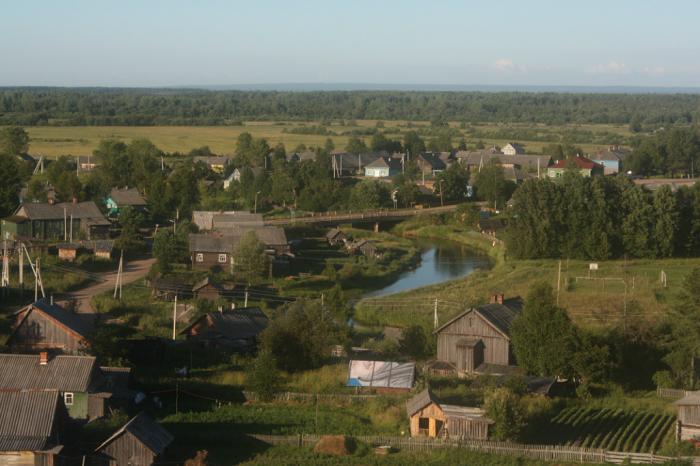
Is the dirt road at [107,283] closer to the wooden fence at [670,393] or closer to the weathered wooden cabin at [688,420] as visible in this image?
the wooden fence at [670,393]

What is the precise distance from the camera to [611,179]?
30.4 meters

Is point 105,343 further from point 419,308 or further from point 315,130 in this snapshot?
point 315,130

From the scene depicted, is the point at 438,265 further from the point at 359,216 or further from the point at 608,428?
the point at 608,428

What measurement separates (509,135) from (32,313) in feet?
186

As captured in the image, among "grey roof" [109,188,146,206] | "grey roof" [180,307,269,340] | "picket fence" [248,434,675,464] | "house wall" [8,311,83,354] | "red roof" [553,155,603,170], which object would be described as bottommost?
"picket fence" [248,434,675,464]

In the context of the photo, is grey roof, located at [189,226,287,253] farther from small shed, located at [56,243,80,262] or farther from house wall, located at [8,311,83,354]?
house wall, located at [8,311,83,354]

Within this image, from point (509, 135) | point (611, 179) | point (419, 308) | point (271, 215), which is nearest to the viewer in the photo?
point (419, 308)

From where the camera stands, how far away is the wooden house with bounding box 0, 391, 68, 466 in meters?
11.4

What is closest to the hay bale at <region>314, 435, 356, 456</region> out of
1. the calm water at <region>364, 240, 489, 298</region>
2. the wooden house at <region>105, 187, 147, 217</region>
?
the calm water at <region>364, 240, 489, 298</region>

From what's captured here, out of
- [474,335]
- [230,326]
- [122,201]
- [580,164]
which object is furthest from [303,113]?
[474,335]

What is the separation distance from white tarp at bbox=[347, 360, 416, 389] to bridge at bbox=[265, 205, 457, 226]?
15973 millimetres

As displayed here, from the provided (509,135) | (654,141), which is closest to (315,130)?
(509,135)

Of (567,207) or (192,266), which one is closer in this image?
(192,266)

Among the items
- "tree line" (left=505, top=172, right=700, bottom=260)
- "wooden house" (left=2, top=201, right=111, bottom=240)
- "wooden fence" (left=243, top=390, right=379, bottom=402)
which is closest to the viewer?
"wooden fence" (left=243, top=390, right=379, bottom=402)
